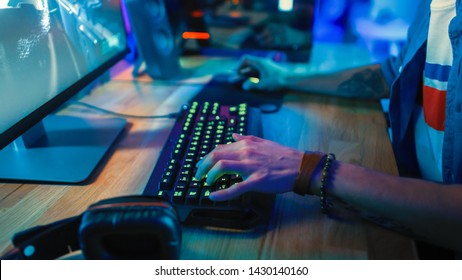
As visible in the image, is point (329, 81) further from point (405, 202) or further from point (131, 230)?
point (131, 230)

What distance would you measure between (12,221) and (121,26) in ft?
1.95

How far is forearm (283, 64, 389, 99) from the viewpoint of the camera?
0.99 m

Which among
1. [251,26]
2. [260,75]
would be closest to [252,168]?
[260,75]

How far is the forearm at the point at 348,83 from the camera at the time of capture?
0.99 metres

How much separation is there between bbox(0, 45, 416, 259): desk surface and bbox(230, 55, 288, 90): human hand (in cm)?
6

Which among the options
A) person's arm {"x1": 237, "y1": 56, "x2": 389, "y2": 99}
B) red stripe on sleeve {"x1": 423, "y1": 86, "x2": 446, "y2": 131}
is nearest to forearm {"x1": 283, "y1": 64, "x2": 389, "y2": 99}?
person's arm {"x1": 237, "y1": 56, "x2": 389, "y2": 99}

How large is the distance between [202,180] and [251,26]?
33.8 inches

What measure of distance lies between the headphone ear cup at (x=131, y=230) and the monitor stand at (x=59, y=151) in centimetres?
25

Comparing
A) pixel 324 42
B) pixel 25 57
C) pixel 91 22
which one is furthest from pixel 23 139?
pixel 324 42

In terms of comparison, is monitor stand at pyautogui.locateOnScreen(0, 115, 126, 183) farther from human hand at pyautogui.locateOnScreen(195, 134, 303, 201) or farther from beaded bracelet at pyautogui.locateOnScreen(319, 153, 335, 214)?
beaded bracelet at pyautogui.locateOnScreen(319, 153, 335, 214)

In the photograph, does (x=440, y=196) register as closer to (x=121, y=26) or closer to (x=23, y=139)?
(x=23, y=139)

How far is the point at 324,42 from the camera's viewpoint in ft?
5.06

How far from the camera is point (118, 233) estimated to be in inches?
16.2

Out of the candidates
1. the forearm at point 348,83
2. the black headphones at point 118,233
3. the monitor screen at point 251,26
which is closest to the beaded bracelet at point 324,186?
the black headphones at point 118,233
